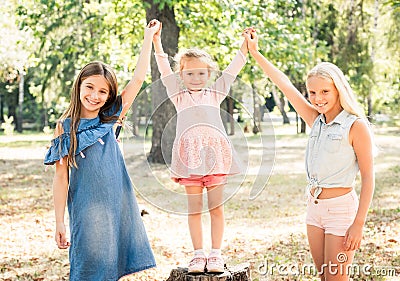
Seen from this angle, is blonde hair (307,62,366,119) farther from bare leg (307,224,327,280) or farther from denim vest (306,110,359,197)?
bare leg (307,224,327,280)

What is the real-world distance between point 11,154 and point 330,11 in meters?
13.2

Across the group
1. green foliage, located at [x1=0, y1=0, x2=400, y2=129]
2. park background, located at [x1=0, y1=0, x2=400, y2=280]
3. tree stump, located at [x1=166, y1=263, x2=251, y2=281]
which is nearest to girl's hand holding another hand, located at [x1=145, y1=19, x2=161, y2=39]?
park background, located at [x1=0, y1=0, x2=400, y2=280]

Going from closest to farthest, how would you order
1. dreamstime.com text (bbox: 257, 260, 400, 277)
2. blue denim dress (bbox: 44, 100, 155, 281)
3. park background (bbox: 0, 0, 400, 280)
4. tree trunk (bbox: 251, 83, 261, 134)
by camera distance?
1. blue denim dress (bbox: 44, 100, 155, 281)
2. tree trunk (bbox: 251, 83, 261, 134)
3. park background (bbox: 0, 0, 400, 280)
4. dreamstime.com text (bbox: 257, 260, 400, 277)

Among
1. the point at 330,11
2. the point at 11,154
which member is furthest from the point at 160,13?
the point at 330,11

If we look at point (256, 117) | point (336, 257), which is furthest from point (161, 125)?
point (336, 257)

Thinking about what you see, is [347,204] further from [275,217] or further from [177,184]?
[275,217]

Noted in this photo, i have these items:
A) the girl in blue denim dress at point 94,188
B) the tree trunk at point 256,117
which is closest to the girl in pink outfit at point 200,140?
the tree trunk at point 256,117

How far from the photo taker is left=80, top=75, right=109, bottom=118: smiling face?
3786 millimetres

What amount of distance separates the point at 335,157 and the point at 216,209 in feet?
2.88

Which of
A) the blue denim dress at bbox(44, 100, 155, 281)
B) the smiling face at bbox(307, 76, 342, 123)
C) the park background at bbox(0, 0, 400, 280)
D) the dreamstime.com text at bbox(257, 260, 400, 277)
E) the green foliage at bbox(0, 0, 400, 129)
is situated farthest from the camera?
the green foliage at bbox(0, 0, 400, 129)

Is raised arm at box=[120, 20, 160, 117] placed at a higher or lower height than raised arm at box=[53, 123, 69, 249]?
higher

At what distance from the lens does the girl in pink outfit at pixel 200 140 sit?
392 cm

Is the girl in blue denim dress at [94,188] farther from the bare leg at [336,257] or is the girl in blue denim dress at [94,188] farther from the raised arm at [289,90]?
the bare leg at [336,257]
